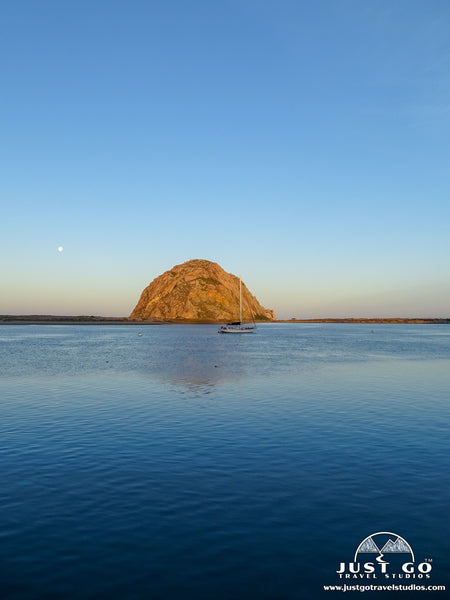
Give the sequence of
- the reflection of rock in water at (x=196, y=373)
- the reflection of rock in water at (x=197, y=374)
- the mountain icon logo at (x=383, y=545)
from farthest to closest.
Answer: the reflection of rock in water at (x=196, y=373), the reflection of rock in water at (x=197, y=374), the mountain icon logo at (x=383, y=545)

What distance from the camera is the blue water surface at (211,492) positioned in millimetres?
10414

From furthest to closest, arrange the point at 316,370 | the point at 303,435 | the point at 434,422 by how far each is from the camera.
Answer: the point at 316,370, the point at 434,422, the point at 303,435

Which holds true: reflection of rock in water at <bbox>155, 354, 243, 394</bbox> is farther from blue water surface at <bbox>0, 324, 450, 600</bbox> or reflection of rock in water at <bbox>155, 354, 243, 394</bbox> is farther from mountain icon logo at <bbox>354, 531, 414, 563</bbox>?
mountain icon logo at <bbox>354, 531, 414, 563</bbox>

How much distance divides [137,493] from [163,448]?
19.1ft

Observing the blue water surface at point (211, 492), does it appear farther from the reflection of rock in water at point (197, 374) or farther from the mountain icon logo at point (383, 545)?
the reflection of rock in water at point (197, 374)

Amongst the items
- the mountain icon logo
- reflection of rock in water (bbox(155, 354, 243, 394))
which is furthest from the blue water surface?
reflection of rock in water (bbox(155, 354, 243, 394))

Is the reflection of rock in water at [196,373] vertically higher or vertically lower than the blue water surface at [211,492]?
lower

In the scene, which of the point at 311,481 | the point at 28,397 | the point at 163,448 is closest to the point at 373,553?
the point at 311,481

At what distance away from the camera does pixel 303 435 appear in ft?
77.8

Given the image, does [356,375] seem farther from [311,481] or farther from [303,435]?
[311,481]

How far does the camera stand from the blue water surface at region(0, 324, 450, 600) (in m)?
10.4

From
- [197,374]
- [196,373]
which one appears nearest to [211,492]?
[197,374]

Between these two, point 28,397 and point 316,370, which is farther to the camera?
point 316,370

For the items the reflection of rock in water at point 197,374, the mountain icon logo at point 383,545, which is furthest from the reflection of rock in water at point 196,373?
the mountain icon logo at point 383,545
